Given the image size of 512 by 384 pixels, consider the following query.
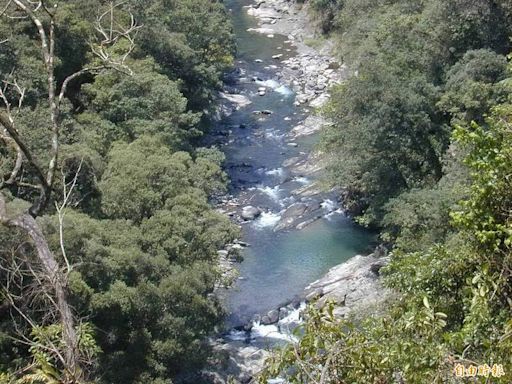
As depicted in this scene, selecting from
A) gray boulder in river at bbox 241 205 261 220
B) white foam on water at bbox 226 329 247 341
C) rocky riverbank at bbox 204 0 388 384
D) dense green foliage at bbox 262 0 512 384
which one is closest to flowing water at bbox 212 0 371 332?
rocky riverbank at bbox 204 0 388 384

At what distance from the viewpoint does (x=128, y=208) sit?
19.7 meters

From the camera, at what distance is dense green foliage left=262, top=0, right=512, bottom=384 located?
4.50 m

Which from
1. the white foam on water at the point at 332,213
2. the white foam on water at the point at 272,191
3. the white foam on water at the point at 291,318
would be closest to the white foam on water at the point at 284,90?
the white foam on water at the point at 272,191

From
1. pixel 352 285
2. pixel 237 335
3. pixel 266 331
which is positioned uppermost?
pixel 352 285

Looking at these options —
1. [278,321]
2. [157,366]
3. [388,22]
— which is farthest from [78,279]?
[388,22]

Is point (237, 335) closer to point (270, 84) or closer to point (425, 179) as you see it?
point (425, 179)

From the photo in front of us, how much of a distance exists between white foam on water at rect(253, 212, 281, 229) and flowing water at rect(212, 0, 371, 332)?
1.7 inches

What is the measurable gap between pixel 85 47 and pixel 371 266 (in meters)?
17.5

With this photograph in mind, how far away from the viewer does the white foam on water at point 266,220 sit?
87.7 feet

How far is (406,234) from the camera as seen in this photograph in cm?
2105

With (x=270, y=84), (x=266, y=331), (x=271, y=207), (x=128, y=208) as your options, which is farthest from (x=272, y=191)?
(x=270, y=84)

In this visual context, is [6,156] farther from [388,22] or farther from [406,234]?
[388,22]

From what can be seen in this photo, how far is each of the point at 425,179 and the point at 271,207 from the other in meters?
7.22

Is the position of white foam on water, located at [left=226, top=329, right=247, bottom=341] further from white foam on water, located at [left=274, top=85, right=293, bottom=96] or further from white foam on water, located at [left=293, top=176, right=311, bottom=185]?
white foam on water, located at [left=274, top=85, right=293, bottom=96]
